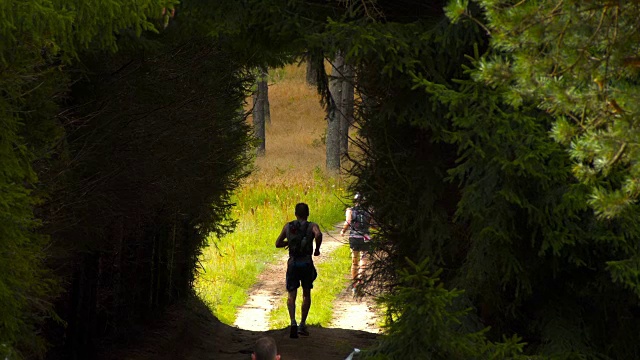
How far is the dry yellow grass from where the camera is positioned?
122 ft

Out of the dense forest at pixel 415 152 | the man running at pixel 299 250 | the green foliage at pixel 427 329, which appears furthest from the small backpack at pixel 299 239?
the green foliage at pixel 427 329

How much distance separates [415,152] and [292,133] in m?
41.3

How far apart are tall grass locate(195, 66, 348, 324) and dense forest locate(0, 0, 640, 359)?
116 inches

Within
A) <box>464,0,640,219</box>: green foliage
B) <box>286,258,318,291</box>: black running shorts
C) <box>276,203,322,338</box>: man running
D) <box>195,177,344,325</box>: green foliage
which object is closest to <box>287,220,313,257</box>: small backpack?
<box>276,203,322,338</box>: man running

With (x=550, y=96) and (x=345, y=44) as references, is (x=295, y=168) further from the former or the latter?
(x=550, y=96)

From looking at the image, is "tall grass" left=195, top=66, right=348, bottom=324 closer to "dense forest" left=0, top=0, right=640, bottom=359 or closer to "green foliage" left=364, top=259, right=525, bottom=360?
"dense forest" left=0, top=0, right=640, bottom=359

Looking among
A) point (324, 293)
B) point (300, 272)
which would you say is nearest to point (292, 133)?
point (324, 293)

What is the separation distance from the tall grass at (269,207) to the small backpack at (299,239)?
1.13 meters

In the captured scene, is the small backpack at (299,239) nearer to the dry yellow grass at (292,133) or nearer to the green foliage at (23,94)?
the green foliage at (23,94)

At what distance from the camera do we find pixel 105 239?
36.2ft

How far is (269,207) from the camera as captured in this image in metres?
28.1

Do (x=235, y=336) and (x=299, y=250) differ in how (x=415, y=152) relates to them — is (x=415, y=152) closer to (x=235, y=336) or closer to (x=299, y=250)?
(x=299, y=250)

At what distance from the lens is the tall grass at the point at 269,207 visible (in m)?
20.5

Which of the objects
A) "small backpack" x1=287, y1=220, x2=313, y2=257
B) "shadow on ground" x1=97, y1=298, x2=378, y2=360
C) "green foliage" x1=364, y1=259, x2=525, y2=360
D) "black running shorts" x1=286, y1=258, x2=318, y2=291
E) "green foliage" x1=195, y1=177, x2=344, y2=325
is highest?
"green foliage" x1=195, y1=177, x2=344, y2=325
